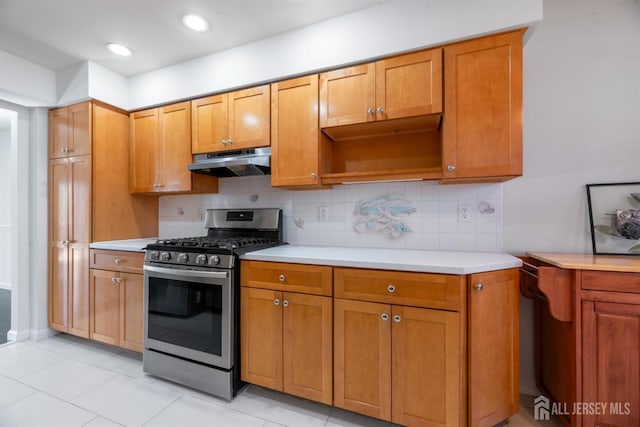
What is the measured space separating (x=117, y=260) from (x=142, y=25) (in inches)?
72.2

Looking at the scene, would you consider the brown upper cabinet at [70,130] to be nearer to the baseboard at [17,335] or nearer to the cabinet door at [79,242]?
the cabinet door at [79,242]

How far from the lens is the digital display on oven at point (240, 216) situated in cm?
240

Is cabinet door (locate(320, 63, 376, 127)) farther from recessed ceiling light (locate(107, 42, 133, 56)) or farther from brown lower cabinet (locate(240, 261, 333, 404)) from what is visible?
recessed ceiling light (locate(107, 42, 133, 56))

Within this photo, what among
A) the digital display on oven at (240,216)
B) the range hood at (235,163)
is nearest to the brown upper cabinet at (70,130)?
the range hood at (235,163)

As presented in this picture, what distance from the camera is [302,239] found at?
233cm

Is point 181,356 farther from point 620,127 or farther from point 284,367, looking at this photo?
point 620,127

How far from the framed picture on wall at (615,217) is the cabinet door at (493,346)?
0.71 meters

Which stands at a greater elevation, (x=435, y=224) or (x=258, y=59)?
(x=258, y=59)

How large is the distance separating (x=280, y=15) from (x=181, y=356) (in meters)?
2.46

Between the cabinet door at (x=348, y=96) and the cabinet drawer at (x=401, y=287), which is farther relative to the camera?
the cabinet door at (x=348, y=96)

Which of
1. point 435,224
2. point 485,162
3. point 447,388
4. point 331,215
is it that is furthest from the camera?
point 331,215

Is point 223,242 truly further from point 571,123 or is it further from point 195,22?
point 571,123

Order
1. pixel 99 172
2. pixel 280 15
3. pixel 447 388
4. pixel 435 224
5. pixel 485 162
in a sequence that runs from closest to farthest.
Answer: pixel 447 388, pixel 485 162, pixel 280 15, pixel 435 224, pixel 99 172

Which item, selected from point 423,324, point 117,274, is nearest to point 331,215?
point 423,324
